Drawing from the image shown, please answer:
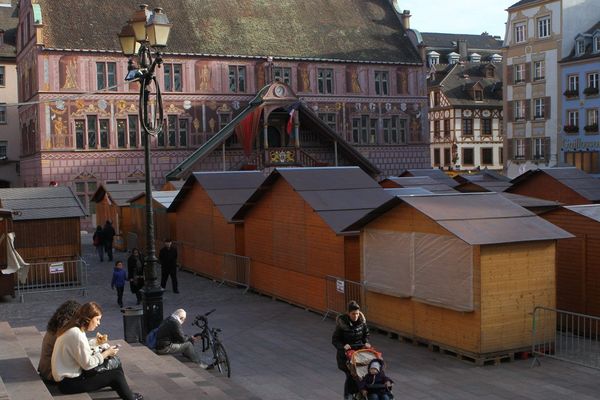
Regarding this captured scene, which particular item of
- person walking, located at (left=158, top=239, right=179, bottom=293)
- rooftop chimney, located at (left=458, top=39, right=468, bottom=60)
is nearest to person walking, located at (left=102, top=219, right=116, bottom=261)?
person walking, located at (left=158, top=239, right=179, bottom=293)

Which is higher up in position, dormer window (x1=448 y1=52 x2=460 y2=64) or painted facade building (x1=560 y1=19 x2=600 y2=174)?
dormer window (x1=448 y1=52 x2=460 y2=64)

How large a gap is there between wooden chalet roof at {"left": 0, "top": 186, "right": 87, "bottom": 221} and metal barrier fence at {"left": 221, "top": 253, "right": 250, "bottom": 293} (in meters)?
4.91

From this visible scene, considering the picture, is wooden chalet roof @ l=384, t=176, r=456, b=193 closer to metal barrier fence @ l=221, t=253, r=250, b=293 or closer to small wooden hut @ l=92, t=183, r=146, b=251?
metal barrier fence @ l=221, t=253, r=250, b=293

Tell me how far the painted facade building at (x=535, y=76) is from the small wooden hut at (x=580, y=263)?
40.5m

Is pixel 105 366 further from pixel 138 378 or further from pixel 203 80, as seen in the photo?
pixel 203 80

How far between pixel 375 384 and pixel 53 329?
4243mm

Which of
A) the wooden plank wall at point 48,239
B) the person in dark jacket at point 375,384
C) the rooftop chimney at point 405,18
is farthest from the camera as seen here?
the rooftop chimney at point 405,18

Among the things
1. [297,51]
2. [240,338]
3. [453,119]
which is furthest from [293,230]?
[453,119]

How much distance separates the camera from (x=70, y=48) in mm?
48750

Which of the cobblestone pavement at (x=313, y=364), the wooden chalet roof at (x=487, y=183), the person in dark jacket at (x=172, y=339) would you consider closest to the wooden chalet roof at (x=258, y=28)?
the wooden chalet roof at (x=487, y=183)

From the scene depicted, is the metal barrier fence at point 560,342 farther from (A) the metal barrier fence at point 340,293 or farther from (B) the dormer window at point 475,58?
(B) the dormer window at point 475,58

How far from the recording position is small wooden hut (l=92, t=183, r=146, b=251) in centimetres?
3819

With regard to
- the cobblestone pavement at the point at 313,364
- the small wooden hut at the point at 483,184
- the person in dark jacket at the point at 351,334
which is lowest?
the cobblestone pavement at the point at 313,364

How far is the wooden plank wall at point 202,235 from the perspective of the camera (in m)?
26.8
